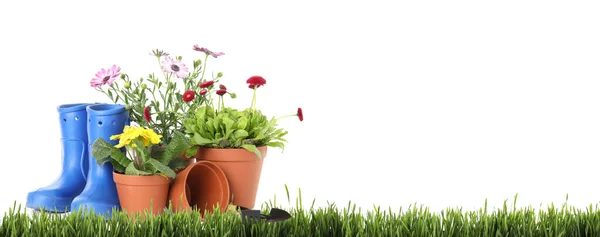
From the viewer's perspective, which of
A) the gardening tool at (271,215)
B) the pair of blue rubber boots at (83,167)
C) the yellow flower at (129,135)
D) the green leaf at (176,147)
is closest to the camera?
the gardening tool at (271,215)

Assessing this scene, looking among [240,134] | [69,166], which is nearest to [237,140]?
[240,134]

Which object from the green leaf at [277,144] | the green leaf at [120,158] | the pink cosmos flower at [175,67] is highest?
the pink cosmos flower at [175,67]

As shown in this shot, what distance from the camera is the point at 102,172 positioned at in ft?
14.4

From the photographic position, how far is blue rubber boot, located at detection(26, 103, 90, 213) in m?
4.53

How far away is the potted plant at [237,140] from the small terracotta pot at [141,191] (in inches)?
10.3

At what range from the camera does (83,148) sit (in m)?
4.58

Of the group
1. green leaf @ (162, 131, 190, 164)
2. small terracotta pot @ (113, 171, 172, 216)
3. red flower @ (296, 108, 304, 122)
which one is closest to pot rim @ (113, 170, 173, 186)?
small terracotta pot @ (113, 171, 172, 216)

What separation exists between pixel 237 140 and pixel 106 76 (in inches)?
27.7

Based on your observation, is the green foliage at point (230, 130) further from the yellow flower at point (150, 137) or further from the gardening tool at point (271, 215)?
the gardening tool at point (271, 215)

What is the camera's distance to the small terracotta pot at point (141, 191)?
4.18 meters

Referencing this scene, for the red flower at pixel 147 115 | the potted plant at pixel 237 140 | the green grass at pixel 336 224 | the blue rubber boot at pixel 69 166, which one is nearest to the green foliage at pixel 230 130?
the potted plant at pixel 237 140

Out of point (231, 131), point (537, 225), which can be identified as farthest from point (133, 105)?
point (537, 225)

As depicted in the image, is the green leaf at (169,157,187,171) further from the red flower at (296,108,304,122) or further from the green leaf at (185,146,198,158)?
the red flower at (296,108,304,122)

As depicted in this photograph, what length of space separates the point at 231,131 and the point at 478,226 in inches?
53.2
